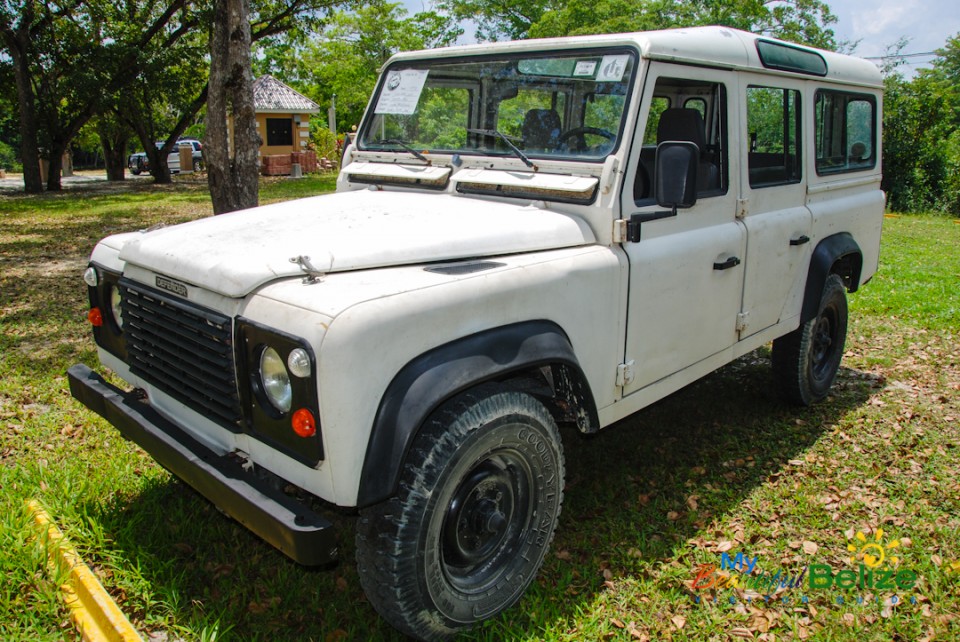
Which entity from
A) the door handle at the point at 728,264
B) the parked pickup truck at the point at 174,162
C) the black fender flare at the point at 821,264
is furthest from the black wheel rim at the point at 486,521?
the parked pickup truck at the point at 174,162

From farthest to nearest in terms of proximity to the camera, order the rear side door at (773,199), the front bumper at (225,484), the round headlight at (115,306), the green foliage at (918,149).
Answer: the green foliage at (918,149), the rear side door at (773,199), the round headlight at (115,306), the front bumper at (225,484)

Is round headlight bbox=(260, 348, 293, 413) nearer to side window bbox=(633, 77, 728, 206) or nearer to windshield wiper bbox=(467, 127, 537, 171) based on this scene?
windshield wiper bbox=(467, 127, 537, 171)

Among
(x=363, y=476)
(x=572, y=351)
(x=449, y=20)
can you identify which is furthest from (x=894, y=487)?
(x=449, y=20)

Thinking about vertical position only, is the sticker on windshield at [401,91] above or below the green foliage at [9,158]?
below

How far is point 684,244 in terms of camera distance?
3.58 metres

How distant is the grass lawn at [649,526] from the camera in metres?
3.04

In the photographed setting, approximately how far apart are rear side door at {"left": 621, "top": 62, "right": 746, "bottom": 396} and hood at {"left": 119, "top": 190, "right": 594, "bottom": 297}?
39 centimetres

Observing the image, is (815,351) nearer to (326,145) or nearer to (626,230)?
(626,230)

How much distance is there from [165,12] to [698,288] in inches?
894

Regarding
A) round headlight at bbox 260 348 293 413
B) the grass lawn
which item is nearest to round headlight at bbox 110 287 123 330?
the grass lawn

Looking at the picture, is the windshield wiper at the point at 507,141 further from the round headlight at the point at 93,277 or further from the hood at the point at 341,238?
the round headlight at the point at 93,277

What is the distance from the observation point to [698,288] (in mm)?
3699

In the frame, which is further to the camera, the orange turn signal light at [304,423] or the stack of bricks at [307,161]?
the stack of bricks at [307,161]

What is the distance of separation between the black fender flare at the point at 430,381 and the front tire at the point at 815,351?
2775mm
